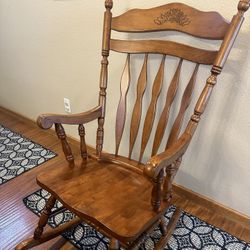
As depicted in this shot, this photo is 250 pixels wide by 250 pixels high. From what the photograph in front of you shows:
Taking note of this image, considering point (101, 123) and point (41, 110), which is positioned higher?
point (101, 123)

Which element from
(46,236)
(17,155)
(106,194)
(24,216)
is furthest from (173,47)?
(17,155)

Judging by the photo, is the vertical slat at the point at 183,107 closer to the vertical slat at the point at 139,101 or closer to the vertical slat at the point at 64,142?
the vertical slat at the point at 139,101

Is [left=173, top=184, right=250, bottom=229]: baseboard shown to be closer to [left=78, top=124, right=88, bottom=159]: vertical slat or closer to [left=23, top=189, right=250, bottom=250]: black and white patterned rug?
[left=23, top=189, right=250, bottom=250]: black and white patterned rug

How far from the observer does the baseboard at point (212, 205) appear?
145cm

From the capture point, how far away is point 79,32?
1691 millimetres

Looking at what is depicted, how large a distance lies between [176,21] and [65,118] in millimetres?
590

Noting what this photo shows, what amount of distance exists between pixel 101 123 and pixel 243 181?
2.50 feet

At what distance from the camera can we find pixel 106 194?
106 centimetres

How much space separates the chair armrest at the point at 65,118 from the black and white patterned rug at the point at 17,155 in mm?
879

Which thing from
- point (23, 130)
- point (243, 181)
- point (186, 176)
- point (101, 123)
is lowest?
point (23, 130)

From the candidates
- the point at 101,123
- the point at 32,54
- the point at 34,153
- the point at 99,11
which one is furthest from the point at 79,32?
the point at 34,153

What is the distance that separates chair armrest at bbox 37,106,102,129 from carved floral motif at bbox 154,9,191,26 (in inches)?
17.8

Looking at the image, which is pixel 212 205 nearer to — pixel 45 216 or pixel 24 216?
pixel 45 216

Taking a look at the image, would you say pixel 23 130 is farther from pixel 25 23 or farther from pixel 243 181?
pixel 243 181
